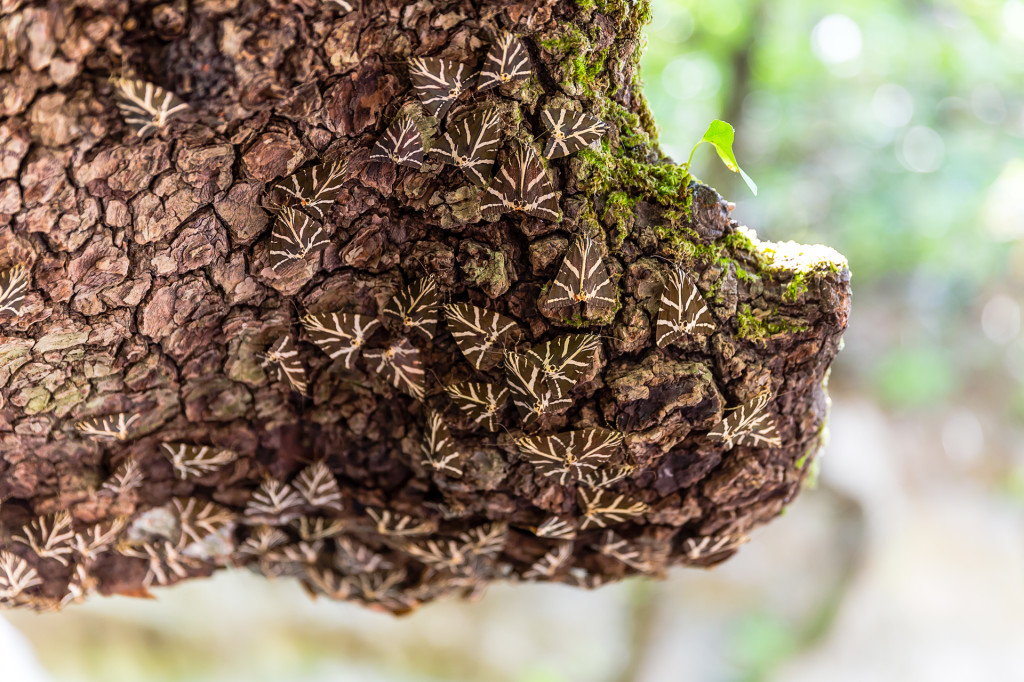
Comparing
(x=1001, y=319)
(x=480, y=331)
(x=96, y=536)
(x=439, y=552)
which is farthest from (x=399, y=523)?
(x=1001, y=319)

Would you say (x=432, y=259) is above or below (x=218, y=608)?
above

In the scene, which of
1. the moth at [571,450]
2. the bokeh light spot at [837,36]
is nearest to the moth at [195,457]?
the moth at [571,450]

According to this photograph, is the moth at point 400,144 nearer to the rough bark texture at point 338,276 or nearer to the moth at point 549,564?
the rough bark texture at point 338,276

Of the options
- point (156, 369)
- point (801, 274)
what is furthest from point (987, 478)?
point (156, 369)

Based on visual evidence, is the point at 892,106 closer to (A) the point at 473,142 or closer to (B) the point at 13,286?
(A) the point at 473,142

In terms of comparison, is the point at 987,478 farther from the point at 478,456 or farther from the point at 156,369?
the point at 156,369

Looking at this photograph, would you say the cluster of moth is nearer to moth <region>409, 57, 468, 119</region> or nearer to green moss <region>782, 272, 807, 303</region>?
moth <region>409, 57, 468, 119</region>

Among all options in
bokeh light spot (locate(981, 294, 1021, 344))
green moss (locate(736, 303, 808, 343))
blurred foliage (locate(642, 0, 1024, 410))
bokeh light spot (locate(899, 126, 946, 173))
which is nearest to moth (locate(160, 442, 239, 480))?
green moss (locate(736, 303, 808, 343))
